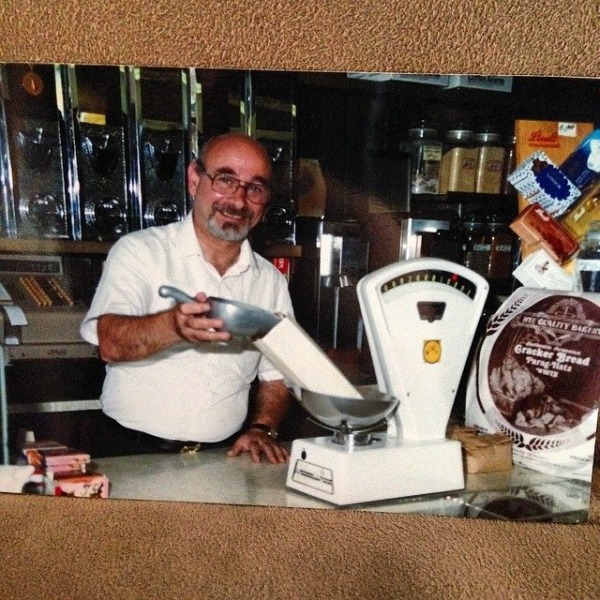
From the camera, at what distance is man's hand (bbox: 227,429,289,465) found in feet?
2.56

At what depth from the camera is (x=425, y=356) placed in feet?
2.46

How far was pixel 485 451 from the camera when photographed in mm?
790

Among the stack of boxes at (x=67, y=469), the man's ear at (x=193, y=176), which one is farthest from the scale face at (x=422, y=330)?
the stack of boxes at (x=67, y=469)

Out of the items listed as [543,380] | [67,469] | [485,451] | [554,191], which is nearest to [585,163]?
[554,191]

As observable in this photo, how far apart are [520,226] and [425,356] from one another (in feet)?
0.63

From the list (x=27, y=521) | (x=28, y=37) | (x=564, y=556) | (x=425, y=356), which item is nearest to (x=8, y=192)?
(x=28, y=37)

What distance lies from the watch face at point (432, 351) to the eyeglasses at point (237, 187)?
0.25 meters

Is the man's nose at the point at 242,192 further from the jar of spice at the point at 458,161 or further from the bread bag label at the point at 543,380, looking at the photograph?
the bread bag label at the point at 543,380

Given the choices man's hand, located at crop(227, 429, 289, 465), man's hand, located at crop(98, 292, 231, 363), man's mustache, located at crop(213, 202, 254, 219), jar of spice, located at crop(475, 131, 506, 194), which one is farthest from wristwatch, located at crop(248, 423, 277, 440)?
jar of spice, located at crop(475, 131, 506, 194)

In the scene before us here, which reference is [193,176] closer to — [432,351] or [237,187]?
[237,187]

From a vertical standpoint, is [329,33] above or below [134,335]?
above

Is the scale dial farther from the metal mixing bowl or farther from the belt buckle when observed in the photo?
the belt buckle

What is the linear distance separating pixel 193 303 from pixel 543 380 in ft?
1.42

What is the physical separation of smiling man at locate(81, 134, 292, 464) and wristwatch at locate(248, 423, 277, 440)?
1.1 inches
